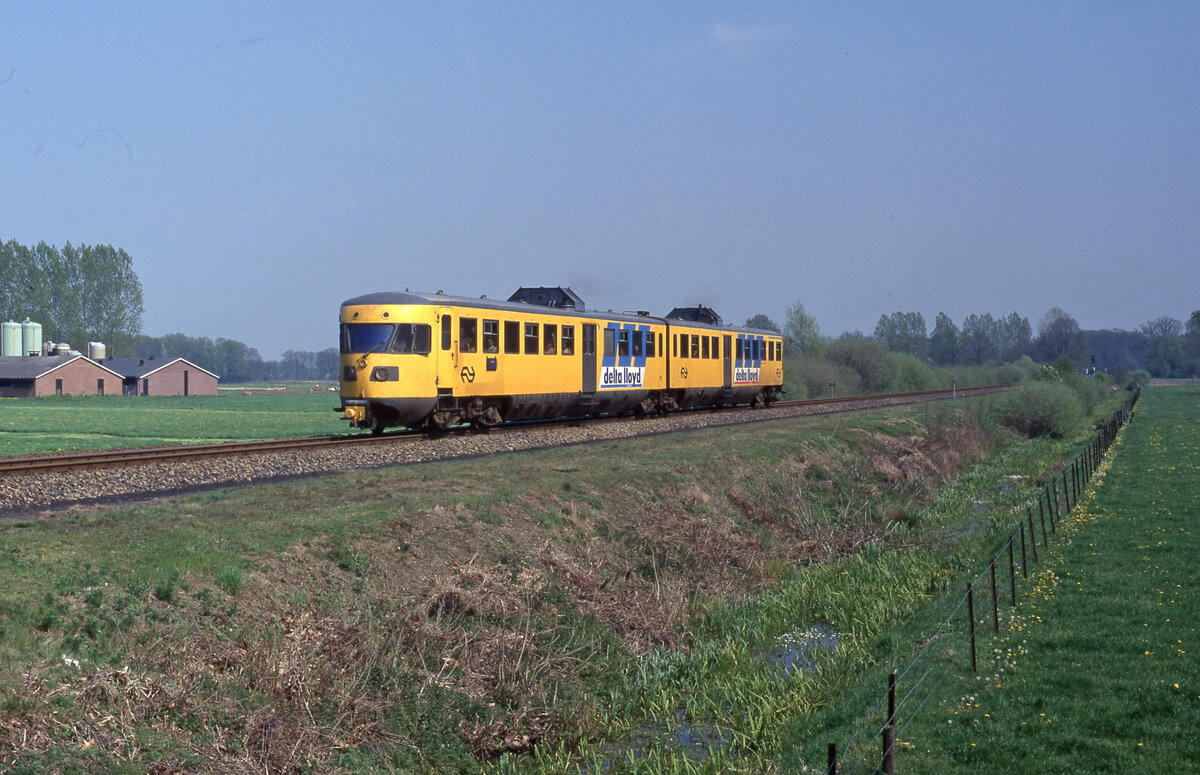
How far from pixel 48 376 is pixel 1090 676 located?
89701 mm

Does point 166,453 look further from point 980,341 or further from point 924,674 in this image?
point 980,341

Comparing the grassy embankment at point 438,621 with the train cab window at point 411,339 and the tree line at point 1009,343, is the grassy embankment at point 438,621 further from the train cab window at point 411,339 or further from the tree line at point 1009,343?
the tree line at point 1009,343

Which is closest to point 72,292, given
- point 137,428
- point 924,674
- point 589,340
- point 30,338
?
point 30,338

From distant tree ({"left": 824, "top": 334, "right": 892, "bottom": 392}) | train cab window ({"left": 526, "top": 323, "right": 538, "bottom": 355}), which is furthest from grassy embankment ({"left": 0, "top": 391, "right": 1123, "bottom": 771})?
distant tree ({"left": 824, "top": 334, "right": 892, "bottom": 392})

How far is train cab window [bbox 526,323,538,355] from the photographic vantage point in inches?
1079

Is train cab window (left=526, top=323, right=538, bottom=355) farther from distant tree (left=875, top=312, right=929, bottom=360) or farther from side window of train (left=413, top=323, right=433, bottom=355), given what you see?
distant tree (left=875, top=312, right=929, bottom=360)

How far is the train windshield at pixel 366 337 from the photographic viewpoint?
2289cm

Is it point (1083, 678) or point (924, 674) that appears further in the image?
point (924, 674)

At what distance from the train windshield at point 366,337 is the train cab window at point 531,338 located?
529 centimetres

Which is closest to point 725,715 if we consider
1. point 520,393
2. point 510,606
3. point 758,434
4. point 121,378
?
point 510,606

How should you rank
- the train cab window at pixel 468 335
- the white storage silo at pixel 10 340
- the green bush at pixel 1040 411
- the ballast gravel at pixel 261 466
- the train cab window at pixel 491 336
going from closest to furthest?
the ballast gravel at pixel 261 466 < the train cab window at pixel 468 335 < the train cab window at pixel 491 336 < the green bush at pixel 1040 411 < the white storage silo at pixel 10 340

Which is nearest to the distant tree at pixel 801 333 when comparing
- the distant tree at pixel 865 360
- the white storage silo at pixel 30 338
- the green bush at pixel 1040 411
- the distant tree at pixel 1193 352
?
the distant tree at pixel 865 360

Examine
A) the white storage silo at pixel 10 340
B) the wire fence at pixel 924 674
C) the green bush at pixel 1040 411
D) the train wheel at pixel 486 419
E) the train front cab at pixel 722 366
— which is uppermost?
the white storage silo at pixel 10 340

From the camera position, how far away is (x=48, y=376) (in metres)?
83.4
